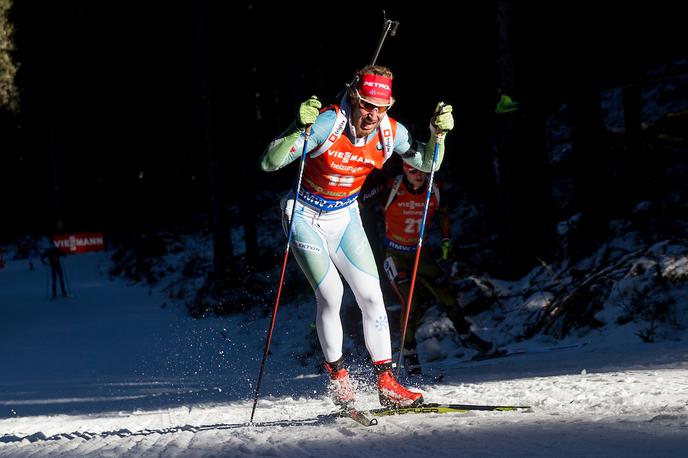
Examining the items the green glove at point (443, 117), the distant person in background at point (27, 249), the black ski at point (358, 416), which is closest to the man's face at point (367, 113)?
the green glove at point (443, 117)

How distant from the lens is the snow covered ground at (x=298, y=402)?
3.94 meters

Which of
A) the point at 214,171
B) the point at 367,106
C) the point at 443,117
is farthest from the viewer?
the point at 214,171

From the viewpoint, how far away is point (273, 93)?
32781mm

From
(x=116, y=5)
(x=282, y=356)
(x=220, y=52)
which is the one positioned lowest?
(x=282, y=356)

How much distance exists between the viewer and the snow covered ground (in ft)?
12.9

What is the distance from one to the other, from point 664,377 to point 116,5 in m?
30.9

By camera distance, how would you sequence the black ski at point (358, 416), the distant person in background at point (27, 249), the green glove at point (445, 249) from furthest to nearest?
the distant person in background at point (27, 249), the green glove at point (445, 249), the black ski at point (358, 416)

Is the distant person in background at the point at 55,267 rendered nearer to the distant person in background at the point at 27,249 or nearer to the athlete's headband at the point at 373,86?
the distant person in background at the point at 27,249

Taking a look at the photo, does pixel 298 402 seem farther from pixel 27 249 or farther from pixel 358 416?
pixel 27 249

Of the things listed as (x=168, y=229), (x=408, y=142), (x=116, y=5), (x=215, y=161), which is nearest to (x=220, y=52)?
(x=215, y=161)

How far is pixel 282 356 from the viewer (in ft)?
40.6

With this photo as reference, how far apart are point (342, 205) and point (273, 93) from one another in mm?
28209

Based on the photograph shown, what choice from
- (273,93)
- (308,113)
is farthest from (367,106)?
(273,93)

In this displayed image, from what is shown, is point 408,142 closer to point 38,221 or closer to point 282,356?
point 282,356
